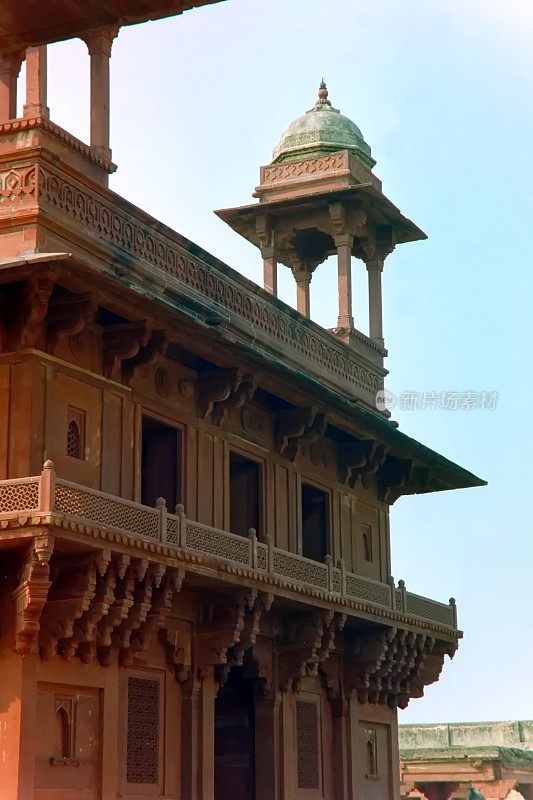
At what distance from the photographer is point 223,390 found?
763 inches

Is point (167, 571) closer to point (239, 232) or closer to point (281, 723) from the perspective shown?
point (281, 723)

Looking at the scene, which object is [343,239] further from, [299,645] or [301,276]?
[299,645]

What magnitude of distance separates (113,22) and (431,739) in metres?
29.4

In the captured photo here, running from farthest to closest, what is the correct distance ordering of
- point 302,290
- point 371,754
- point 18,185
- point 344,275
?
point 302,290, point 344,275, point 371,754, point 18,185

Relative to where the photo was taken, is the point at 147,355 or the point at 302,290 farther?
the point at 302,290

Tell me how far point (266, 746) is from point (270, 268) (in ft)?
26.8

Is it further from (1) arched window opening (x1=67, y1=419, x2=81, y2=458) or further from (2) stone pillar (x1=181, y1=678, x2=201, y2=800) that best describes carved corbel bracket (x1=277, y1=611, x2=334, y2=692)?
(1) arched window opening (x1=67, y1=419, x2=81, y2=458)

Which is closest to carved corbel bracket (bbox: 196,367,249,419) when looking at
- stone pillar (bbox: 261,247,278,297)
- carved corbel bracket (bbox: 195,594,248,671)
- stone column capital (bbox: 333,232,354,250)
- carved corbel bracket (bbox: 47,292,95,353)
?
carved corbel bracket (bbox: 195,594,248,671)

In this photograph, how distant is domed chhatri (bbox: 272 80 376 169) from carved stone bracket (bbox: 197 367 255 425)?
7120 mm

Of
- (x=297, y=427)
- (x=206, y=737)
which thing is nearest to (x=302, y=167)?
(x=297, y=427)

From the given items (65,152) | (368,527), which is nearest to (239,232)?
(368,527)

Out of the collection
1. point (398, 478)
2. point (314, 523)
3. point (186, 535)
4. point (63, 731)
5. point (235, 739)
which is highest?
point (398, 478)

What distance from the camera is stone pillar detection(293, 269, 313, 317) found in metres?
26.3

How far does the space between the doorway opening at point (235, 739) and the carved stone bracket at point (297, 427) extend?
309 cm
